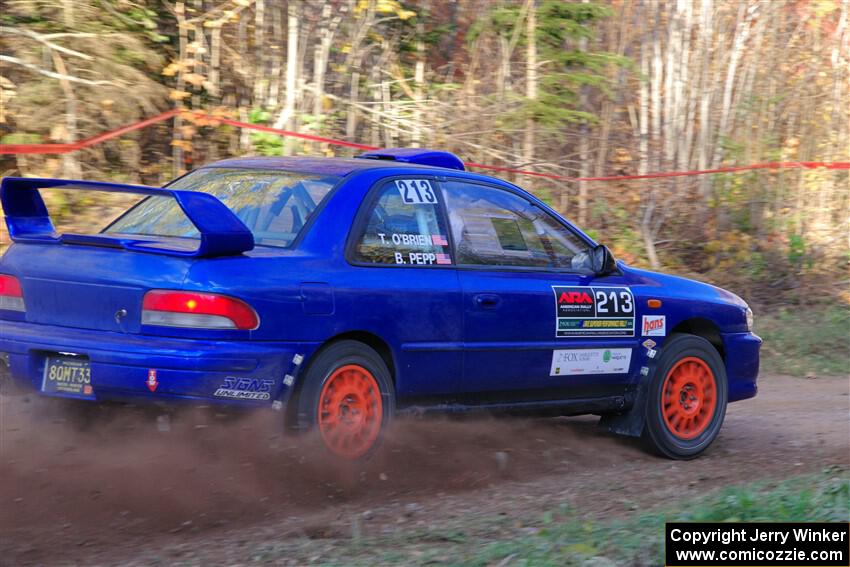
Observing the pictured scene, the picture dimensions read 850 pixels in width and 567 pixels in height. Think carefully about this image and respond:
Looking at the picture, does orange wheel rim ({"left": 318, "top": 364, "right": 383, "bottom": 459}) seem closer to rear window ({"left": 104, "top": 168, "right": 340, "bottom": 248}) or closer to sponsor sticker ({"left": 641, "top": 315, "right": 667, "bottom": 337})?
rear window ({"left": 104, "top": 168, "right": 340, "bottom": 248})

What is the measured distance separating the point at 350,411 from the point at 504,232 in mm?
1491

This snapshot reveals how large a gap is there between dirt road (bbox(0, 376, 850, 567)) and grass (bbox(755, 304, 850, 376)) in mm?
3764

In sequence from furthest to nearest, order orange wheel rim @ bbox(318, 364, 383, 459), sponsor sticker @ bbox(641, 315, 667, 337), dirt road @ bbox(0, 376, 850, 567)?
sponsor sticker @ bbox(641, 315, 667, 337) < orange wheel rim @ bbox(318, 364, 383, 459) < dirt road @ bbox(0, 376, 850, 567)

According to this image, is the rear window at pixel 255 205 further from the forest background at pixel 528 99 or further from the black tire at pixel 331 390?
the forest background at pixel 528 99

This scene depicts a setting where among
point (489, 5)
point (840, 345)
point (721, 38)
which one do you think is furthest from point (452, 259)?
point (721, 38)

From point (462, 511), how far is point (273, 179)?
1.97m

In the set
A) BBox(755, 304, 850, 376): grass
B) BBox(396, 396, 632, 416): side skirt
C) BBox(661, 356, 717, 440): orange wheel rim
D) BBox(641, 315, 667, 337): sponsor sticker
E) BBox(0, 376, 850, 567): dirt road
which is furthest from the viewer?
BBox(755, 304, 850, 376): grass

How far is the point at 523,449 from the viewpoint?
665 cm

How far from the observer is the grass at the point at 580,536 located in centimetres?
404

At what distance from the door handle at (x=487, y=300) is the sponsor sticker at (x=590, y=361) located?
54 cm

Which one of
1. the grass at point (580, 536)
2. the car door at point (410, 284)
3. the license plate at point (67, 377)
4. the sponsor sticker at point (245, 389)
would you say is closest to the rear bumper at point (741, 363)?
the grass at point (580, 536)

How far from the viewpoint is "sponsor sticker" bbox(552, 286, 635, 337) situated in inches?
246

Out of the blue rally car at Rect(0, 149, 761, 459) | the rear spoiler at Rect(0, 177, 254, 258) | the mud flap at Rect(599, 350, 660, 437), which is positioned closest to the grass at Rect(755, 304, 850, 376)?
the blue rally car at Rect(0, 149, 761, 459)

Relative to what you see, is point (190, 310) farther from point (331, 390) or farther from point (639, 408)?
point (639, 408)
